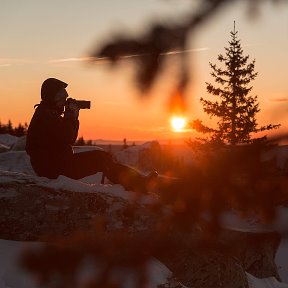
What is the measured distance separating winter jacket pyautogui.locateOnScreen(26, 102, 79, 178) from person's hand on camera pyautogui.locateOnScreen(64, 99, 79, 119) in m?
0.03

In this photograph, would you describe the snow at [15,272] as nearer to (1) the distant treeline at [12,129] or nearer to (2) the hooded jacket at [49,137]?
(2) the hooded jacket at [49,137]

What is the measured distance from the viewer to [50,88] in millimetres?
7434

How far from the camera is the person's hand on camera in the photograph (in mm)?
7426

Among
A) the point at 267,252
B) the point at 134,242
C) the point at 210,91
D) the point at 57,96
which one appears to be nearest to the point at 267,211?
the point at 134,242

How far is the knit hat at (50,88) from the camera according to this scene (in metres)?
7.41

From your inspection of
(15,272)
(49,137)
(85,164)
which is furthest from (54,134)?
(15,272)

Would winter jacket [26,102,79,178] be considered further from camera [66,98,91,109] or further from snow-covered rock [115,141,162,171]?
snow-covered rock [115,141,162,171]

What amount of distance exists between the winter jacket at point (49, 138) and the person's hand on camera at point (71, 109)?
0.09 feet

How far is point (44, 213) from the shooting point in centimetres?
673

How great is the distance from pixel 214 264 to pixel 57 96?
3287mm

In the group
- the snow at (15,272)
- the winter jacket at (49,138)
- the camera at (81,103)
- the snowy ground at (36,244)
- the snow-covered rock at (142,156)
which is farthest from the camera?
the snow-covered rock at (142,156)

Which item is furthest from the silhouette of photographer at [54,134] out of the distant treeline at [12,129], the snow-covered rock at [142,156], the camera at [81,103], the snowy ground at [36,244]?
the distant treeline at [12,129]

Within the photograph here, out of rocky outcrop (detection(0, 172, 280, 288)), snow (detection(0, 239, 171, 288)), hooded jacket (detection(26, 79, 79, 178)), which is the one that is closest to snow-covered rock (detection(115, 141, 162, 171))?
hooded jacket (detection(26, 79, 79, 178))

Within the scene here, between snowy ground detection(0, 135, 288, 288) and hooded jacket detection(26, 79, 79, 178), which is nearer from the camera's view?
snowy ground detection(0, 135, 288, 288)
